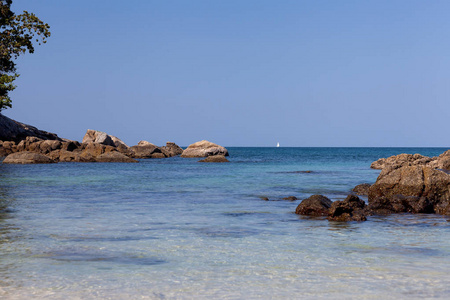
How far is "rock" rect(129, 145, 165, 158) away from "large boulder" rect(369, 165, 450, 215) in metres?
54.2

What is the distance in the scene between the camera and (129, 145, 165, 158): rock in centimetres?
6912

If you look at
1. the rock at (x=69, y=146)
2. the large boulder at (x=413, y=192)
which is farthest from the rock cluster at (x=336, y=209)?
the rock at (x=69, y=146)

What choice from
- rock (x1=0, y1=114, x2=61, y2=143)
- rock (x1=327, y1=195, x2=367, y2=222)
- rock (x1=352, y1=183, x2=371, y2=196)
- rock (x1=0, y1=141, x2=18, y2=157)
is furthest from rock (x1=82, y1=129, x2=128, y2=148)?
rock (x1=327, y1=195, x2=367, y2=222)

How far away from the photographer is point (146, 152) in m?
70.1

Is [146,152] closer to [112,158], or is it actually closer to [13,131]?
[112,158]

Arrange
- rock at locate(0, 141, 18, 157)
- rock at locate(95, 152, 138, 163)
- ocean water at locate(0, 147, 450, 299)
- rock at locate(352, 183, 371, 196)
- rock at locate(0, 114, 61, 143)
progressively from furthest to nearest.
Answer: rock at locate(0, 114, 61, 143)
rock at locate(0, 141, 18, 157)
rock at locate(95, 152, 138, 163)
rock at locate(352, 183, 371, 196)
ocean water at locate(0, 147, 450, 299)

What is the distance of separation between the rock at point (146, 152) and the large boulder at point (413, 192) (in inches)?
2135

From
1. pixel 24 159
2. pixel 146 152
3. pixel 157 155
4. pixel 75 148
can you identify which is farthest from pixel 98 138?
pixel 24 159

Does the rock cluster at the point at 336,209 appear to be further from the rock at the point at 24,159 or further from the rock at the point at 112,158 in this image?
the rock at the point at 112,158

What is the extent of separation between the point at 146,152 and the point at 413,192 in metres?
56.3

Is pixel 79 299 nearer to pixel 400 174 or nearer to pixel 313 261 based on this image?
pixel 313 261

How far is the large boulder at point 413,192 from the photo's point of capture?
15.1 metres

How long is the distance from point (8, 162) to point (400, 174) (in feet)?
125

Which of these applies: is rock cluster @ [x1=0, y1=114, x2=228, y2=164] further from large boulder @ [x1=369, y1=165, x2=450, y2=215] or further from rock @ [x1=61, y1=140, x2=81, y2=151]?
large boulder @ [x1=369, y1=165, x2=450, y2=215]
